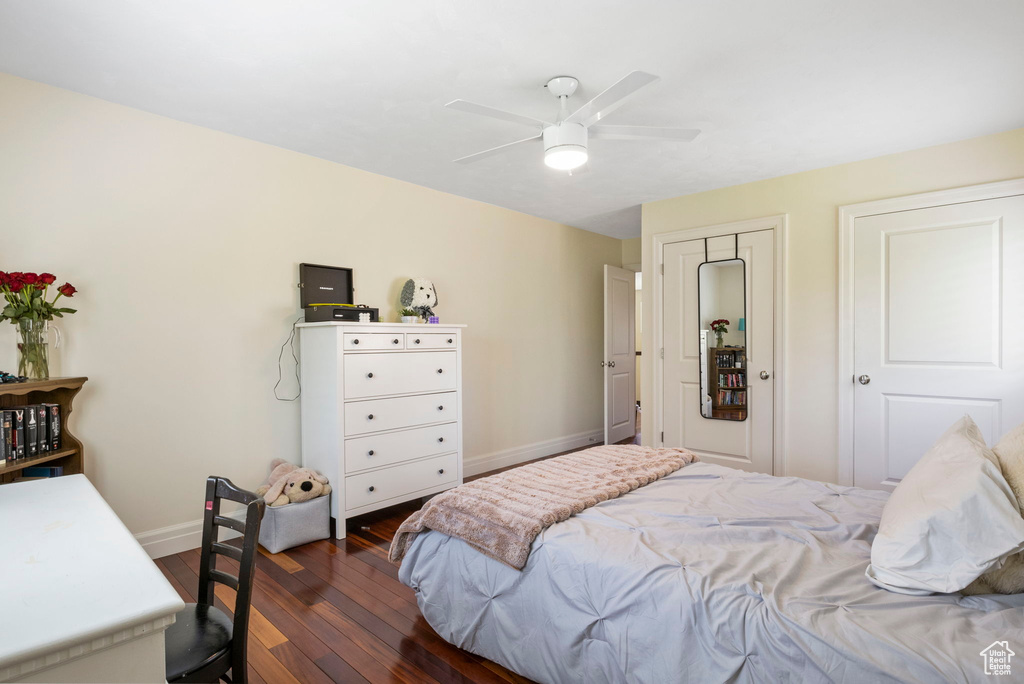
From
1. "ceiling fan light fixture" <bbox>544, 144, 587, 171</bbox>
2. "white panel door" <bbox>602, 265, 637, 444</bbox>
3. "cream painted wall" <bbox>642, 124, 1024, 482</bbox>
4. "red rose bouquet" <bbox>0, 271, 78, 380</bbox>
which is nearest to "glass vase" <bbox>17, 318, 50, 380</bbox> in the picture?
"red rose bouquet" <bbox>0, 271, 78, 380</bbox>

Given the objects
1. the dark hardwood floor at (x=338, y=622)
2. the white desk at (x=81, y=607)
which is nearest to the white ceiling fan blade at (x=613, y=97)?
the white desk at (x=81, y=607)

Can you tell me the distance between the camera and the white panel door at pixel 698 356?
408 centimetres

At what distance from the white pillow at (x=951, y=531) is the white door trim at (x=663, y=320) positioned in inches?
102

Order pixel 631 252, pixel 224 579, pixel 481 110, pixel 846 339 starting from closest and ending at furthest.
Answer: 1. pixel 224 579
2. pixel 481 110
3. pixel 846 339
4. pixel 631 252

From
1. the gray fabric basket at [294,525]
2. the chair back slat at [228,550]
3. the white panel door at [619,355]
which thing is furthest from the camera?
the white panel door at [619,355]

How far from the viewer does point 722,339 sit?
4297 millimetres

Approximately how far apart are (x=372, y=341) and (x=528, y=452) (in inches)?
93.1

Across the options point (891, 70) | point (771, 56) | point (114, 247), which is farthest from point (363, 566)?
point (891, 70)

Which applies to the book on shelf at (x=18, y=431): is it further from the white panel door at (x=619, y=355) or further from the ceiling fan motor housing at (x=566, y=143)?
the white panel door at (x=619, y=355)

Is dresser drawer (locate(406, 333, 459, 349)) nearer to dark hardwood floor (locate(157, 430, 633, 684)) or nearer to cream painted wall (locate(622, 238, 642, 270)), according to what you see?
dark hardwood floor (locate(157, 430, 633, 684))

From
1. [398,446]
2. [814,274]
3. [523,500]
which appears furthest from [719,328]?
[523,500]

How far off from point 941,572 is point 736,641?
1.81 ft

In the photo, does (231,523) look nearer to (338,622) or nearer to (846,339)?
(338,622)

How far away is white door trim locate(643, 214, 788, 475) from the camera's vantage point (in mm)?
3992
